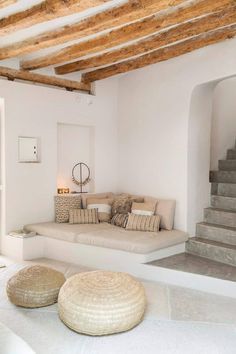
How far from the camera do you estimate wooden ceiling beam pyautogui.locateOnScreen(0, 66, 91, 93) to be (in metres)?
4.71

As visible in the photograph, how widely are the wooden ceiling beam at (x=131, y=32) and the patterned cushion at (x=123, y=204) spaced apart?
2216 mm

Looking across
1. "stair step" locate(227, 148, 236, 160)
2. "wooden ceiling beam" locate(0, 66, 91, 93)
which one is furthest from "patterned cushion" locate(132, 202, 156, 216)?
"wooden ceiling beam" locate(0, 66, 91, 93)

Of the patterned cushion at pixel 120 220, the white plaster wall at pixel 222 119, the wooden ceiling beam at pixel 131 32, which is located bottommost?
the patterned cushion at pixel 120 220

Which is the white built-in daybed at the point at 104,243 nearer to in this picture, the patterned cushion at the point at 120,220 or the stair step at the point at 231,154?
the patterned cushion at the point at 120,220

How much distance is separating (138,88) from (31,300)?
12.1 feet

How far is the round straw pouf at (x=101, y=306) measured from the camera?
258cm

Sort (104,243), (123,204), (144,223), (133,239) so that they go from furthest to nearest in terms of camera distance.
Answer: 1. (123,204)
2. (144,223)
3. (104,243)
4. (133,239)

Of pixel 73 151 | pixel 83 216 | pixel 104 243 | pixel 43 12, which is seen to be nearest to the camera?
pixel 43 12

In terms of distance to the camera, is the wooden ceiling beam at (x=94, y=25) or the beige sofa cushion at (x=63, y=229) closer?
the wooden ceiling beam at (x=94, y=25)

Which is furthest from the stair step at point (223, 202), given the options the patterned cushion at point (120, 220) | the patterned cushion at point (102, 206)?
the patterned cushion at point (102, 206)

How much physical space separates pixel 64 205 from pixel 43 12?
290cm

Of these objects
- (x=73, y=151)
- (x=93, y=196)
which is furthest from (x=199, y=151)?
(x=73, y=151)

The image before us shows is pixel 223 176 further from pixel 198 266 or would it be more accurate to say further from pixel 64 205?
pixel 64 205

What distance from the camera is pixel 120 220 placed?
16.1 feet
